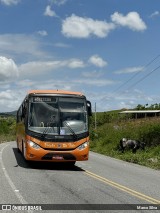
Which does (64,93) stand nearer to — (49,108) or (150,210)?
(49,108)

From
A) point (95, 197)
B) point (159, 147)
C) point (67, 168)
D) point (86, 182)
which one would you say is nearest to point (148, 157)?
point (159, 147)

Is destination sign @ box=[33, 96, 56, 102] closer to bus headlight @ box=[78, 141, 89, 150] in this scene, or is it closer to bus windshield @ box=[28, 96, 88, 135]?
bus windshield @ box=[28, 96, 88, 135]

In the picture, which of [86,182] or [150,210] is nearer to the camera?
[150,210]

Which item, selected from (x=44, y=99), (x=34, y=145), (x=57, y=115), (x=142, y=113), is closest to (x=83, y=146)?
(x=57, y=115)

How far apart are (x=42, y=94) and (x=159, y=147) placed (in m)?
10.8

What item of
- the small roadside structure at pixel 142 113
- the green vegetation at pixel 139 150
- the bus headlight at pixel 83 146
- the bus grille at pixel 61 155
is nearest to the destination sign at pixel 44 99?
the bus headlight at pixel 83 146

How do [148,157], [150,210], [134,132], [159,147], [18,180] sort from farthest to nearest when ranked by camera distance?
[134,132] < [159,147] < [148,157] < [18,180] < [150,210]

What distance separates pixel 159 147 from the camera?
24906 millimetres

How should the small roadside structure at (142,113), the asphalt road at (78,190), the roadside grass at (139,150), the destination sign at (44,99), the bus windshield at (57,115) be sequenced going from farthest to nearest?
the small roadside structure at (142,113), the roadside grass at (139,150), the destination sign at (44,99), the bus windshield at (57,115), the asphalt road at (78,190)

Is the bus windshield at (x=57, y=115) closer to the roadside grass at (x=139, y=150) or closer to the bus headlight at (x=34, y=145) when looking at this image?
the bus headlight at (x=34, y=145)

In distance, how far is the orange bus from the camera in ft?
51.8

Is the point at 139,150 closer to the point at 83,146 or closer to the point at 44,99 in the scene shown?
the point at 83,146

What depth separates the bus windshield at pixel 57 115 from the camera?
1611cm

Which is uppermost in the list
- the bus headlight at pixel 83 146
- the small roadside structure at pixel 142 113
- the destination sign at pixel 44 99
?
the small roadside structure at pixel 142 113
